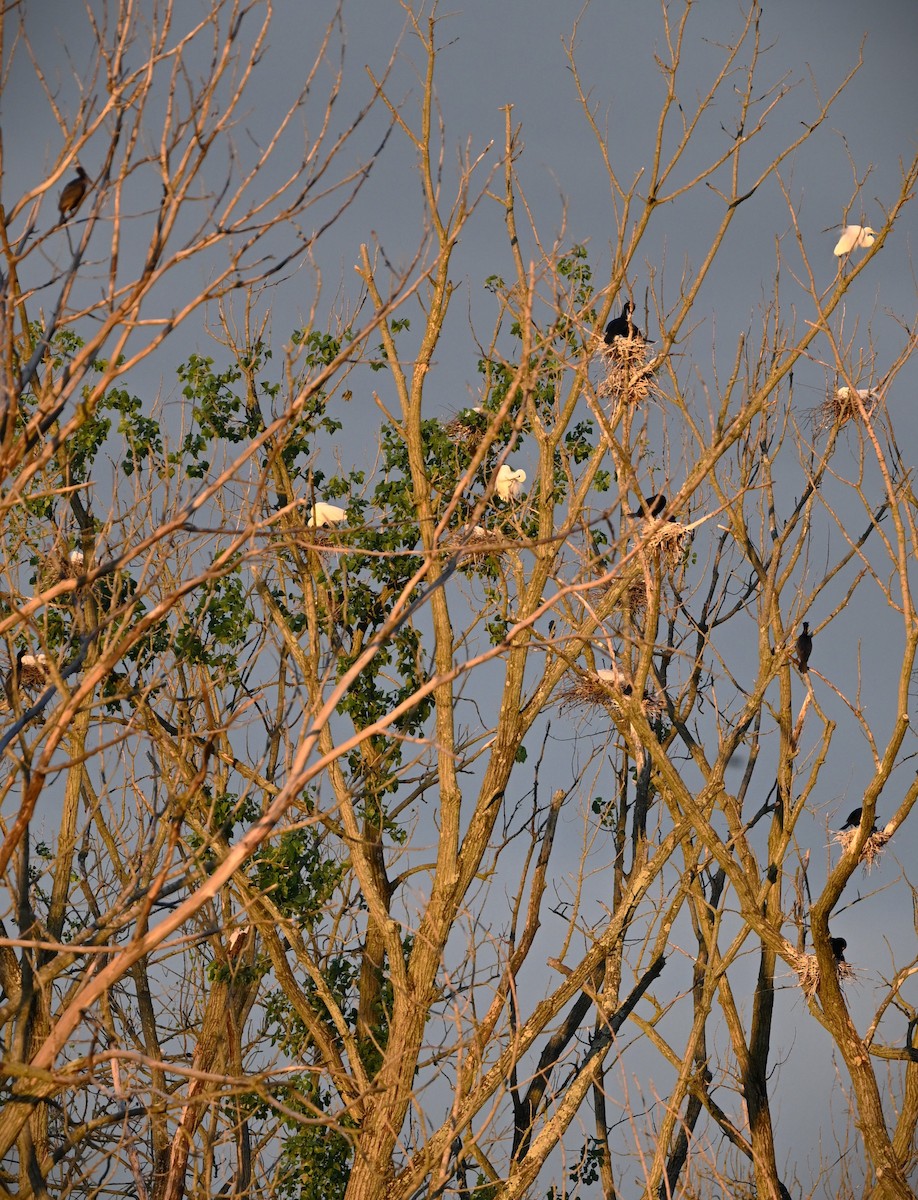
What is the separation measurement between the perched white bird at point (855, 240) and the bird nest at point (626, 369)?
1.48 metres

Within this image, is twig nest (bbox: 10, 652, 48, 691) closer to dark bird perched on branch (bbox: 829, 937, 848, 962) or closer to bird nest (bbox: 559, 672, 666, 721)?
bird nest (bbox: 559, 672, 666, 721)

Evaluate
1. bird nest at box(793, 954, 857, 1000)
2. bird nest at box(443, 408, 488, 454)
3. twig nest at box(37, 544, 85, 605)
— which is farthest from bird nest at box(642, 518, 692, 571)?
twig nest at box(37, 544, 85, 605)

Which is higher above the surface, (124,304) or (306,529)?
(124,304)

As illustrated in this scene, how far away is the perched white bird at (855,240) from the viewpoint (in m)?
7.67

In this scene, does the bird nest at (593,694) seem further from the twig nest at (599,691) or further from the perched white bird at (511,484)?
the perched white bird at (511,484)

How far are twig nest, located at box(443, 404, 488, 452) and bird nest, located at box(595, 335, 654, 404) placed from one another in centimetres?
133

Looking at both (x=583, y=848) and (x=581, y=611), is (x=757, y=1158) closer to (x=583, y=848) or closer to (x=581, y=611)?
(x=583, y=848)

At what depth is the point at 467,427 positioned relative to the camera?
8.36 metres

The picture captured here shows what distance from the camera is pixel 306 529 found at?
12.1 feet

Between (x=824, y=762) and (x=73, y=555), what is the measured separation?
464 cm

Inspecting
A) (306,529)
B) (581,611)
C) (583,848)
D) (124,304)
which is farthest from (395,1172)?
(124,304)

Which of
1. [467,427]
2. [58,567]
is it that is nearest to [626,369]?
[467,427]

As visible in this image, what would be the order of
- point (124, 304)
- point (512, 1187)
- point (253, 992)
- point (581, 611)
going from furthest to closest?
point (253, 992), point (581, 611), point (512, 1187), point (124, 304)

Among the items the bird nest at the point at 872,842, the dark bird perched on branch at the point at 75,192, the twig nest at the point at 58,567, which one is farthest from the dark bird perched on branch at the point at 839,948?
the dark bird perched on branch at the point at 75,192
